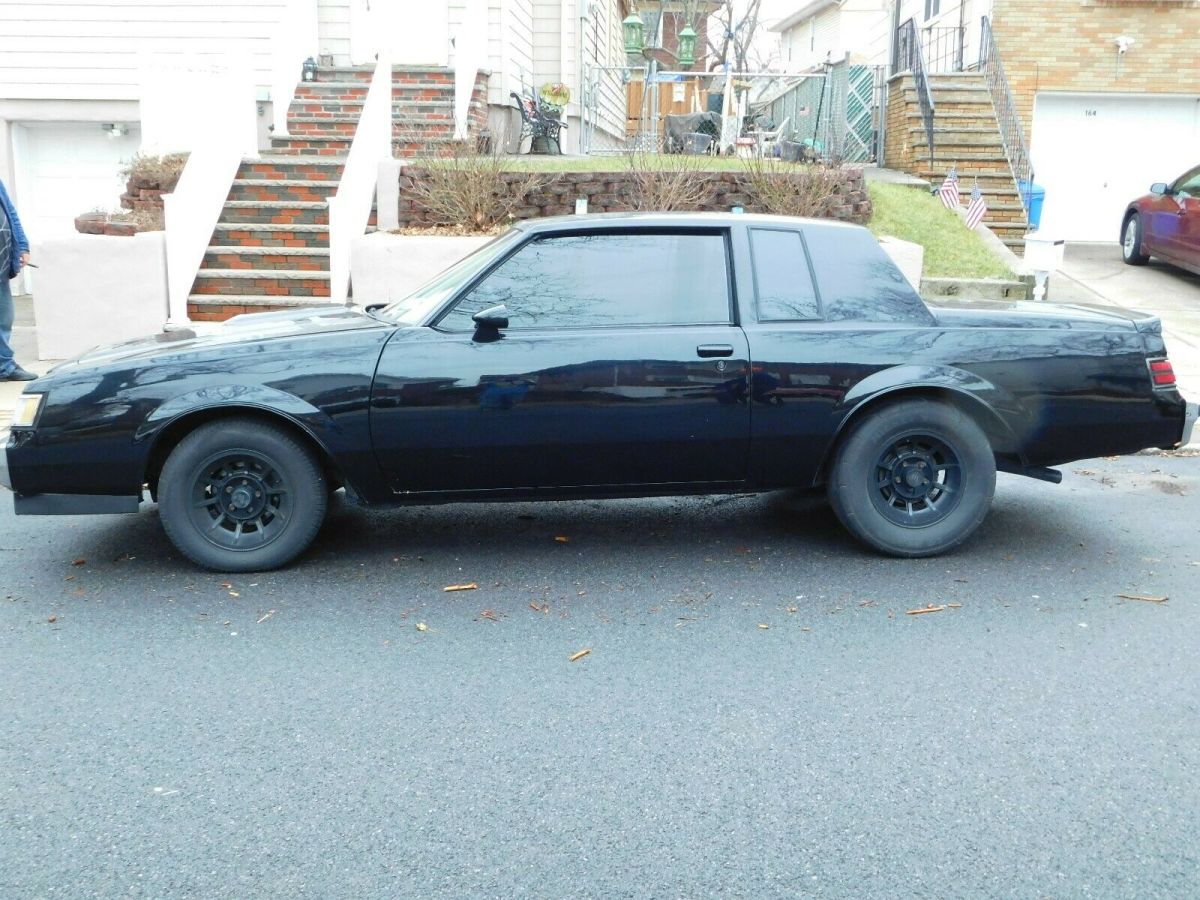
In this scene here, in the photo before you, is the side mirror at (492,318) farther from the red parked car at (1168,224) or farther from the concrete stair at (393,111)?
the red parked car at (1168,224)

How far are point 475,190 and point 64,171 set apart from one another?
24.0 ft

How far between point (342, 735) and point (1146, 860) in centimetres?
236

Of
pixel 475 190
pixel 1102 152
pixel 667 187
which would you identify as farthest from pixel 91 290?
pixel 1102 152

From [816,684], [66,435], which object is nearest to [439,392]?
[66,435]

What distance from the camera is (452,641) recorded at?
4715 mm

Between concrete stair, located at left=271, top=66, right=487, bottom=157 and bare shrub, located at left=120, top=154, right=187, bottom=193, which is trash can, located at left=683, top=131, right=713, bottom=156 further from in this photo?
bare shrub, located at left=120, top=154, right=187, bottom=193

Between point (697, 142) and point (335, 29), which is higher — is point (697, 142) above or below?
below

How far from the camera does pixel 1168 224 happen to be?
14.5 meters

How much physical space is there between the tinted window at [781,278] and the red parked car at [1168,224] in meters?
10.0

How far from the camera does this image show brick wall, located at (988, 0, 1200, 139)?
1788 centimetres

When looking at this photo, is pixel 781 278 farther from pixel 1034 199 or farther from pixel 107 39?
pixel 107 39

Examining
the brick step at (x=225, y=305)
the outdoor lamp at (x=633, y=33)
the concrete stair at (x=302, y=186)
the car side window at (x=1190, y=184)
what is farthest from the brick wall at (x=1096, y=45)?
the brick step at (x=225, y=305)

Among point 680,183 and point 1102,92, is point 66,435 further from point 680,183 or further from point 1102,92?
point 1102,92

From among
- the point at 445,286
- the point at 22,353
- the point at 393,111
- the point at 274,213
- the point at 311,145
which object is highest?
the point at 393,111
